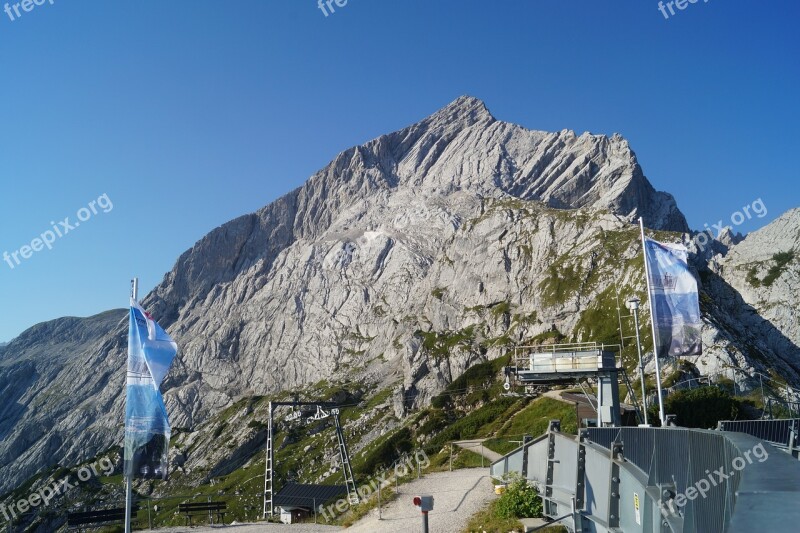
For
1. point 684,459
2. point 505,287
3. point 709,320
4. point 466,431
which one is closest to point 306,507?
point 684,459

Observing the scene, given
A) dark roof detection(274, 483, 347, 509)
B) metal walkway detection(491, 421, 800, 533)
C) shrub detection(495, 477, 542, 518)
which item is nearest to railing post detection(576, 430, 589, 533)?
metal walkway detection(491, 421, 800, 533)

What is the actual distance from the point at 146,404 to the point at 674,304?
2111 cm

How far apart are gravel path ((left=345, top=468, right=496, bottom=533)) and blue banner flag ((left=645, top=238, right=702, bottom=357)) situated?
9932 mm

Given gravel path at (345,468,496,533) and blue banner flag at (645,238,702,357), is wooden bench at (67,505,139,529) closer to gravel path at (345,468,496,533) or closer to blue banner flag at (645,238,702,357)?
gravel path at (345,468,496,533)

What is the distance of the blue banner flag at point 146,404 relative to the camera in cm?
1683

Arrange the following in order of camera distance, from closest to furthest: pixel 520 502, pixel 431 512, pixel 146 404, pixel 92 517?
pixel 146 404 → pixel 520 502 → pixel 431 512 → pixel 92 517

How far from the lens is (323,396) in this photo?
155875 mm

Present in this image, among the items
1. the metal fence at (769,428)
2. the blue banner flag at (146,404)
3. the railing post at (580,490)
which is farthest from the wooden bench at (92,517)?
the metal fence at (769,428)

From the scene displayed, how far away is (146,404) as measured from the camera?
1745cm

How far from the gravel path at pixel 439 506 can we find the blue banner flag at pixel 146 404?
26.9 feet

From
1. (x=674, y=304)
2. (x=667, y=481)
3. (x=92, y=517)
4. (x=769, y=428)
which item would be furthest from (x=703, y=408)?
(x=92, y=517)

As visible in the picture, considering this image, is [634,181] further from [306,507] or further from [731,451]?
[731,451]

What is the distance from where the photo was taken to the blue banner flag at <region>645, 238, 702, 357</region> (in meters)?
25.0

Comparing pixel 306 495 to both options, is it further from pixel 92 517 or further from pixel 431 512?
pixel 431 512
